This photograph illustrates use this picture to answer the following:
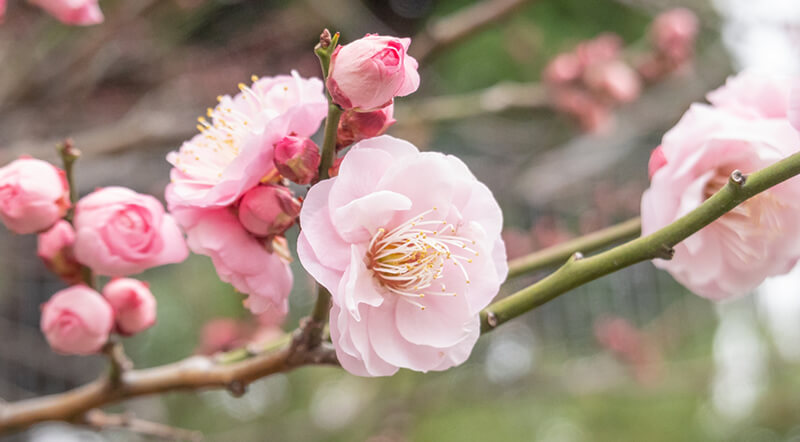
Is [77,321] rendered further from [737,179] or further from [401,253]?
[737,179]

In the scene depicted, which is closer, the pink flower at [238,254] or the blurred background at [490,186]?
the pink flower at [238,254]

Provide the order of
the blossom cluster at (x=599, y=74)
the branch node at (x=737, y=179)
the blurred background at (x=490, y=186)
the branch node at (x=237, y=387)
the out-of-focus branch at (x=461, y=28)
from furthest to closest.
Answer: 1. the blurred background at (x=490, y=186)
2. the blossom cluster at (x=599, y=74)
3. the out-of-focus branch at (x=461, y=28)
4. the branch node at (x=237, y=387)
5. the branch node at (x=737, y=179)

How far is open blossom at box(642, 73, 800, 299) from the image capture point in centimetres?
44

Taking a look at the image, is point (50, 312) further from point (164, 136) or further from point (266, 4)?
point (266, 4)

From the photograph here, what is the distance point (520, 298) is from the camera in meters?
0.37

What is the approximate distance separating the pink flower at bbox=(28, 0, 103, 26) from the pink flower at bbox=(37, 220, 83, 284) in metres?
0.24

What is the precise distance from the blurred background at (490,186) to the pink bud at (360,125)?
0.70 m

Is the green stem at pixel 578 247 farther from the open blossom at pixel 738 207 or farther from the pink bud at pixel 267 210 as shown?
the pink bud at pixel 267 210

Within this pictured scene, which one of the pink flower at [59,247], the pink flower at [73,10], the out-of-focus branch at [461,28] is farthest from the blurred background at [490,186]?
the pink flower at [59,247]

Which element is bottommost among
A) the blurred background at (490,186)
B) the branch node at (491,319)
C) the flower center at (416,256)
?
the blurred background at (490,186)

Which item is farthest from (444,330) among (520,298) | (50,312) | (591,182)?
(591,182)

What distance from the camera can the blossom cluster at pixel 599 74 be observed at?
1291mm

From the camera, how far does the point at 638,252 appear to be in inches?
13.9

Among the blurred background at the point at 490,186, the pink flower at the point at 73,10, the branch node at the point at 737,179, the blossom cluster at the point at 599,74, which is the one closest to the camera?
the branch node at the point at 737,179
